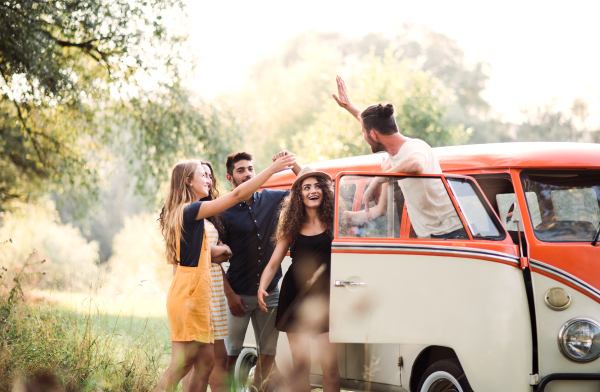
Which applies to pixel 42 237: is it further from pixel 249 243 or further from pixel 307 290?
pixel 307 290

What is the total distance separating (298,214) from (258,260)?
2.63 ft

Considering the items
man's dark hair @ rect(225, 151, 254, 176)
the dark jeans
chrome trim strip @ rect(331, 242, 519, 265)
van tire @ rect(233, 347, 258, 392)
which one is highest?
man's dark hair @ rect(225, 151, 254, 176)

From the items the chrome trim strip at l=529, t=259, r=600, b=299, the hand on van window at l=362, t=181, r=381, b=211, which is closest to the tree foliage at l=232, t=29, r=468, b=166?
the hand on van window at l=362, t=181, r=381, b=211

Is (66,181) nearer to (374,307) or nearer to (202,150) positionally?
(202,150)

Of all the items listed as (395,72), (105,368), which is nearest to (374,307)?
(105,368)

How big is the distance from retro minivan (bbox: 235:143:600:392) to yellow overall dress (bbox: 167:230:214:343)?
93cm

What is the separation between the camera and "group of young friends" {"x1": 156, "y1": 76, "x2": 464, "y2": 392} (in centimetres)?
438

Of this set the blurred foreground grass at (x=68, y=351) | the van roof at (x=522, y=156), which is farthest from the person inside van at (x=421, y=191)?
the blurred foreground grass at (x=68, y=351)

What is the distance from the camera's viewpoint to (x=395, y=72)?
25062 mm

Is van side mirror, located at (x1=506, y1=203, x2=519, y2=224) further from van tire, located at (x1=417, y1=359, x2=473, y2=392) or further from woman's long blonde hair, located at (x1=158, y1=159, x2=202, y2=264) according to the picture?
woman's long blonde hair, located at (x1=158, y1=159, x2=202, y2=264)

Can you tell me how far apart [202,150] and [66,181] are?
436 centimetres

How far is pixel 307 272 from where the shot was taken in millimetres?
4754

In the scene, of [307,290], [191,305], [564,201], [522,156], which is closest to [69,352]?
[191,305]

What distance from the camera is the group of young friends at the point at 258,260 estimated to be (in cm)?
438
